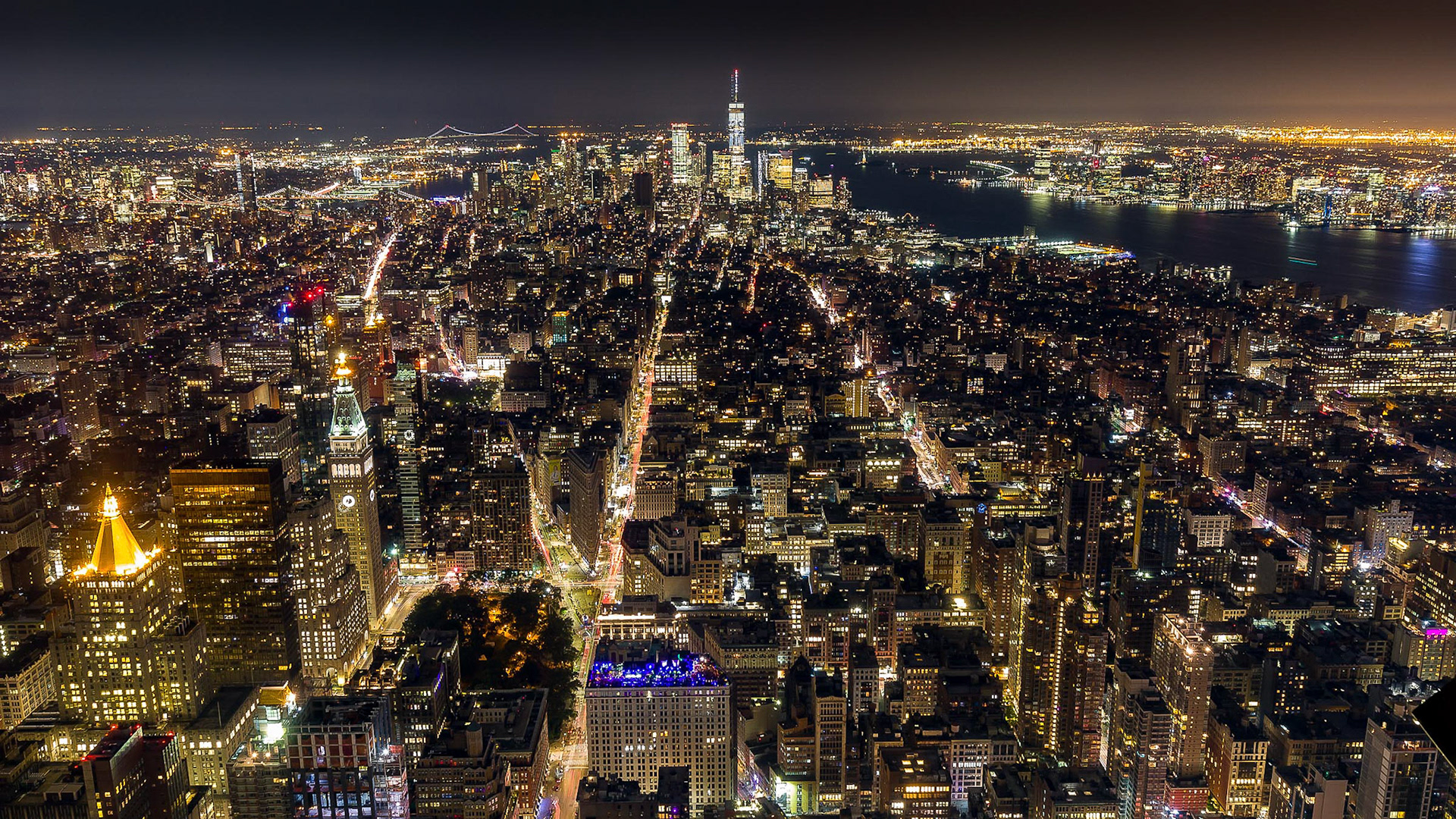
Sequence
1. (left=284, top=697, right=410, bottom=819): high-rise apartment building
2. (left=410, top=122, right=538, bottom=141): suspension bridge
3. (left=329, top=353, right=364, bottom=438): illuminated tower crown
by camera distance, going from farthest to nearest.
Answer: (left=410, top=122, right=538, bottom=141): suspension bridge
(left=329, top=353, right=364, bottom=438): illuminated tower crown
(left=284, top=697, right=410, bottom=819): high-rise apartment building

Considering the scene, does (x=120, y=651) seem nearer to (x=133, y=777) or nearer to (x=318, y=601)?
(x=318, y=601)

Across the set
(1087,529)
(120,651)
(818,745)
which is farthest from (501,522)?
(1087,529)

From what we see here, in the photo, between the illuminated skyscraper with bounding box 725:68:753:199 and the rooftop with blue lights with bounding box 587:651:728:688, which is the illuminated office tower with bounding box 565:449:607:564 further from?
the illuminated skyscraper with bounding box 725:68:753:199

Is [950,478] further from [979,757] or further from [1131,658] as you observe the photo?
[979,757]

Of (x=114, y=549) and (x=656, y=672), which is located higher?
(x=114, y=549)

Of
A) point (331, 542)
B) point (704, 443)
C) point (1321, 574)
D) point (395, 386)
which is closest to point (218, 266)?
point (395, 386)

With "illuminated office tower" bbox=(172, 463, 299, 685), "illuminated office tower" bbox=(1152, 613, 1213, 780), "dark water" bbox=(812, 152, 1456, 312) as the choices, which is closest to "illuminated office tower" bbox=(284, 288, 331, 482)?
"illuminated office tower" bbox=(172, 463, 299, 685)

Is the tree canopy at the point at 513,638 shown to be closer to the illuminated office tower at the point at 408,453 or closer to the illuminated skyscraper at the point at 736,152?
the illuminated office tower at the point at 408,453
